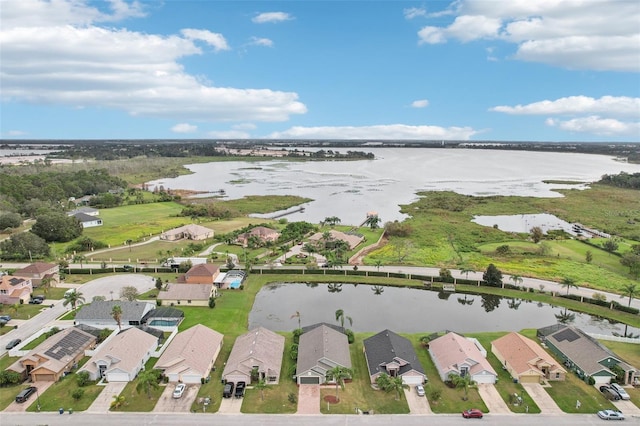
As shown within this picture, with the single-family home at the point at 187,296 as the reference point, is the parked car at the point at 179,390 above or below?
below

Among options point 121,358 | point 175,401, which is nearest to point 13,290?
point 121,358

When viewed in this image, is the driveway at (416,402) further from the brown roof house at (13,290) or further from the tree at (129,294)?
the brown roof house at (13,290)

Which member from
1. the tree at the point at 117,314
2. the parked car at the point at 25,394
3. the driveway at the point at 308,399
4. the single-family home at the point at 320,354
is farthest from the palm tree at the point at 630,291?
the parked car at the point at 25,394

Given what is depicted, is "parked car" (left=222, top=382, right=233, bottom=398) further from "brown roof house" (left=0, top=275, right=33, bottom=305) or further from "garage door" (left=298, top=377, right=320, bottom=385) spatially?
"brown roof house" (left=0, top=275, right=33, bottom=305)

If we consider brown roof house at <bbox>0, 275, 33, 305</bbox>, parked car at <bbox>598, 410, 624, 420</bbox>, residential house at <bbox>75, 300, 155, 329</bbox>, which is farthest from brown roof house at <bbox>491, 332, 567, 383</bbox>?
brown roof house at <bbox>0, 275, 33, 305</bbox>

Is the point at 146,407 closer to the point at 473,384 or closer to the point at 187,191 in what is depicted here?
the point at 473,384

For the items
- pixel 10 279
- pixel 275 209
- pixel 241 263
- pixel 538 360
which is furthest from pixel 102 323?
pixel 275 209
